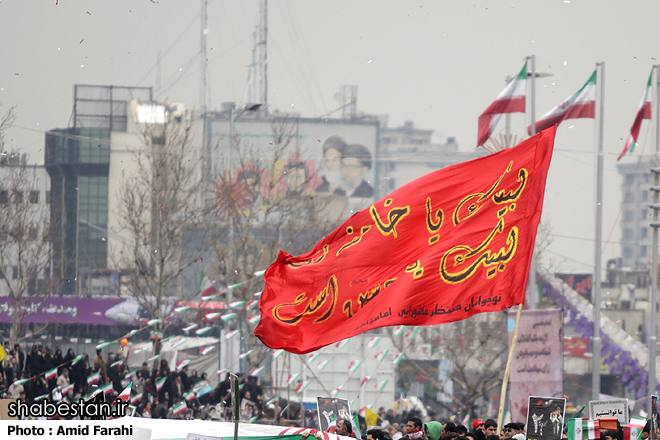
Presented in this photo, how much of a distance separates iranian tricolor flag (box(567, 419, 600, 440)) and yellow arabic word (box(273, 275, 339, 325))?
292cm

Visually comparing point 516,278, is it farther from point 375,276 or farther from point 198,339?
point 198,339

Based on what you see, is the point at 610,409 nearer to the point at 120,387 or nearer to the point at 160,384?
the point at 160,384

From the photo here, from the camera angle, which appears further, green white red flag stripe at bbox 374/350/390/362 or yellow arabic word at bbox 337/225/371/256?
green white red flag stripe at bbox 374/350/390/362

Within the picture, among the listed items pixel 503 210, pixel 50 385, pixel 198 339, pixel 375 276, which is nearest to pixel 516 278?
pixel 503 210

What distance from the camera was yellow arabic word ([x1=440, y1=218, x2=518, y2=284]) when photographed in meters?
8.91

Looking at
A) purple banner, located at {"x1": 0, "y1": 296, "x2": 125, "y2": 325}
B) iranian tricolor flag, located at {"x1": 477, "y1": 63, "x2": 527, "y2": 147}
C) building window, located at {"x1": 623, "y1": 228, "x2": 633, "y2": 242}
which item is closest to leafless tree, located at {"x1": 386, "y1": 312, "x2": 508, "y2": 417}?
iranian tricolor flag, located at {"x1": 477, "y1": 63, "x2": 527, "y2": 147}

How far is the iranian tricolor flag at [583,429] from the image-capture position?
364 inches

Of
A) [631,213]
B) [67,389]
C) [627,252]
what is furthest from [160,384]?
[631,213]

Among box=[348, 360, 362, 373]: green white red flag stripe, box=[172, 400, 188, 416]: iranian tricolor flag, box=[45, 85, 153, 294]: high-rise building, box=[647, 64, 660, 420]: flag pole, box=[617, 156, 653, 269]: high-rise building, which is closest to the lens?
box=[172, 400, 188, 416]: iranian tricolor flag

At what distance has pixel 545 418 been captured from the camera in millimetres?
9477

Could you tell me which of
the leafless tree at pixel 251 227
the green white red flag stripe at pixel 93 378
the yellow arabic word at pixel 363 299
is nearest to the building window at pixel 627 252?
the leafless tree at pixel 251 227

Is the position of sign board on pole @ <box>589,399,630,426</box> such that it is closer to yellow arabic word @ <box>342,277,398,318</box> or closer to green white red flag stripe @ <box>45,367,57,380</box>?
yellow arabic word @ <box>342,277,398,318</box>

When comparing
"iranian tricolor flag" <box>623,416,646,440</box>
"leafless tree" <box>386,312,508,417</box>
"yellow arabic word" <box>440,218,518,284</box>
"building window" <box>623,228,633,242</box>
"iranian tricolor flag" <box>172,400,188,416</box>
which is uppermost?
"yellow arabic word" <box>440,218,518,284</box>

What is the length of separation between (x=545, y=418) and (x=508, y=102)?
383 inches
